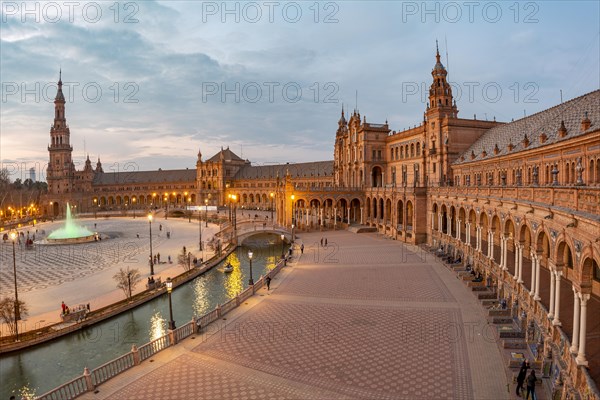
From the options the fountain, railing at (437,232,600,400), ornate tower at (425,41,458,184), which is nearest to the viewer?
railing at (437,232,600,400)

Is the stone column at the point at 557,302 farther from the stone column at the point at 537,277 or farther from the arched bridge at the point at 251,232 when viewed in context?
the arched bridge at the point at 251,232

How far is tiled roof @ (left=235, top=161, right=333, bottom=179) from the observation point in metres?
119

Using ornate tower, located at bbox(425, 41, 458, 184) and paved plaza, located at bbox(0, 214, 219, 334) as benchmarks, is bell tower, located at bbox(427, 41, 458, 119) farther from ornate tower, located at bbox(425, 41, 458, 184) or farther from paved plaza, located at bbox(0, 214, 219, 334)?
paved plaza, located at bbox(0, 214, 219, 334)

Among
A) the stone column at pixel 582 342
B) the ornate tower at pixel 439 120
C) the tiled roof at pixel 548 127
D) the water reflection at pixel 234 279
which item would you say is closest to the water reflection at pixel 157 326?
the water reflection at pixel 234 279

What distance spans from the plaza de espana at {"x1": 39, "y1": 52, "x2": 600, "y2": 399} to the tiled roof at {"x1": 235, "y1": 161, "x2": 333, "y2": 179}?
49 centimetres

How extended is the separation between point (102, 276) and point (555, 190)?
40.2 metres

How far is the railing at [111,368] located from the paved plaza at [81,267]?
1180 centimetres

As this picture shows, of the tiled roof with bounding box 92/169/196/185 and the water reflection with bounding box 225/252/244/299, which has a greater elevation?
the tiled roof with bounding box 92/169/196/185

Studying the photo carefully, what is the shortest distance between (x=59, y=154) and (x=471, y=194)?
138 m

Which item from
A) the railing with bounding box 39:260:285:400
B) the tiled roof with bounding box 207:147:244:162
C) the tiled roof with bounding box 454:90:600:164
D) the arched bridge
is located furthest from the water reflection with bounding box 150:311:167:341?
the tiled roof with bounding box 207:147:244:162

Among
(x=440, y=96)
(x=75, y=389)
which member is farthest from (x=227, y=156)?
(x=75, y=389)

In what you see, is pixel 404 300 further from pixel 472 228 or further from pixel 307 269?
pixel 472 228

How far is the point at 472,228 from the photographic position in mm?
45875

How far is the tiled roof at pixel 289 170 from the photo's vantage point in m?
119
